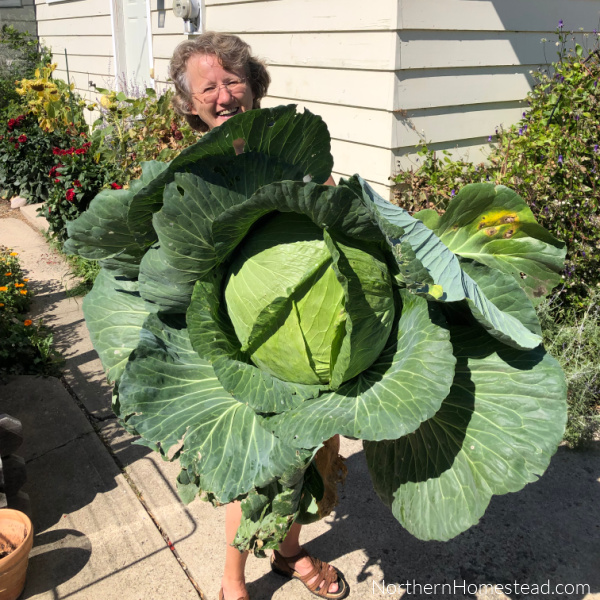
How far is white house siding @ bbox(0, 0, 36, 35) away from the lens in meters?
10.4

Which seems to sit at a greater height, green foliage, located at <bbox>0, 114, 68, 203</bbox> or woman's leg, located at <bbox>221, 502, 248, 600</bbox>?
green foliage, located at <bbox>0, 114, 68, 203</bbox>

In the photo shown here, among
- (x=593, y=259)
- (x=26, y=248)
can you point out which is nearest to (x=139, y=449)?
(x=593, y=259)

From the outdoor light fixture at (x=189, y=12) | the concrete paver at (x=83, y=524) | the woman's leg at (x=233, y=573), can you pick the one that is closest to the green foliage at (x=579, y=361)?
the woman's leg at (x=233, y=573)

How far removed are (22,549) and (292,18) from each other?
4.12 m

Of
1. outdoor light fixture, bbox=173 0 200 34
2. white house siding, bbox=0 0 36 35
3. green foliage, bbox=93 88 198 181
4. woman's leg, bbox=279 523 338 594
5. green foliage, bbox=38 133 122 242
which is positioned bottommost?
woman's leg, bbox=279 523 338 594

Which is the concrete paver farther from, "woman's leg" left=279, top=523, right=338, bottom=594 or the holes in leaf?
the holes in leaf

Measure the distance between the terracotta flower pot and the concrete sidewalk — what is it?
14 centimetres

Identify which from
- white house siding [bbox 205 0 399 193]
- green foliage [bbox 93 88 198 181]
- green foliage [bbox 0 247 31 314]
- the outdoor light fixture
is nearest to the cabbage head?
white house siding [bbox 205 0 399 193]

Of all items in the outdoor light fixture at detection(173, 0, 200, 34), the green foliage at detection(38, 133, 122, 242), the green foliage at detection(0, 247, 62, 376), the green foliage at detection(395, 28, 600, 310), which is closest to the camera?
the green foliage at detection(395, 28, 600, 310)

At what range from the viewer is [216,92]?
185 centimetres

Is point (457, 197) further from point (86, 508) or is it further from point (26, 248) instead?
point (26, 248)

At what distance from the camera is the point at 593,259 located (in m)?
3.56

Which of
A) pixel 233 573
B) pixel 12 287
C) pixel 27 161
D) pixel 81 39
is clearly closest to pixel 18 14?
pixel 81 39

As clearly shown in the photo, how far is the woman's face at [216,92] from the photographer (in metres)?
1.84
